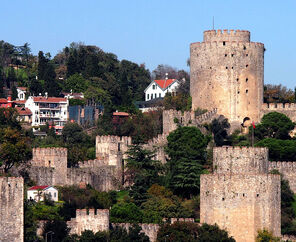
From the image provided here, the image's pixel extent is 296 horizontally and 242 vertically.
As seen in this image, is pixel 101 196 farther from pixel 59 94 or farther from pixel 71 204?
pixel 59 94

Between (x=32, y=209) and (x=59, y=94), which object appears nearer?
(x=32, y=209)

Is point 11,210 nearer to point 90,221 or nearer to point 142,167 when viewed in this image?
point 90,221

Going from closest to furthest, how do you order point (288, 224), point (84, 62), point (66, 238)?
point (66, 238) → point (288, 224) → point (84, 62)

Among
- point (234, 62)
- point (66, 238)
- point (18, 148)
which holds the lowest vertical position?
point (66, 238)

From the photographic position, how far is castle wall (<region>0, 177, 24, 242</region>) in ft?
185

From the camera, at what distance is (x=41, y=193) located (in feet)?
221

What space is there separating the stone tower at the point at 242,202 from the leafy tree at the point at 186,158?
6866 millimetres

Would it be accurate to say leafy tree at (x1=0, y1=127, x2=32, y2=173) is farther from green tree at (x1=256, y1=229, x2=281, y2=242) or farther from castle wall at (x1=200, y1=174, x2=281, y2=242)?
green tree at (x1=256, y1=229, x2=281, y2=242)

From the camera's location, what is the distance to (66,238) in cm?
6088

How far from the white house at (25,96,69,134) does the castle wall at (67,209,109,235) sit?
3639 cm

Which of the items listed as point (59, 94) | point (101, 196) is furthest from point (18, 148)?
point (59, 94)

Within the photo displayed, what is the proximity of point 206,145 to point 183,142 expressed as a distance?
63.2 inches

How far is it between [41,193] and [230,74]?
20.2m

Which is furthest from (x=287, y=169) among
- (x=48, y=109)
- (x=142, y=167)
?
(x=48, y=109)
